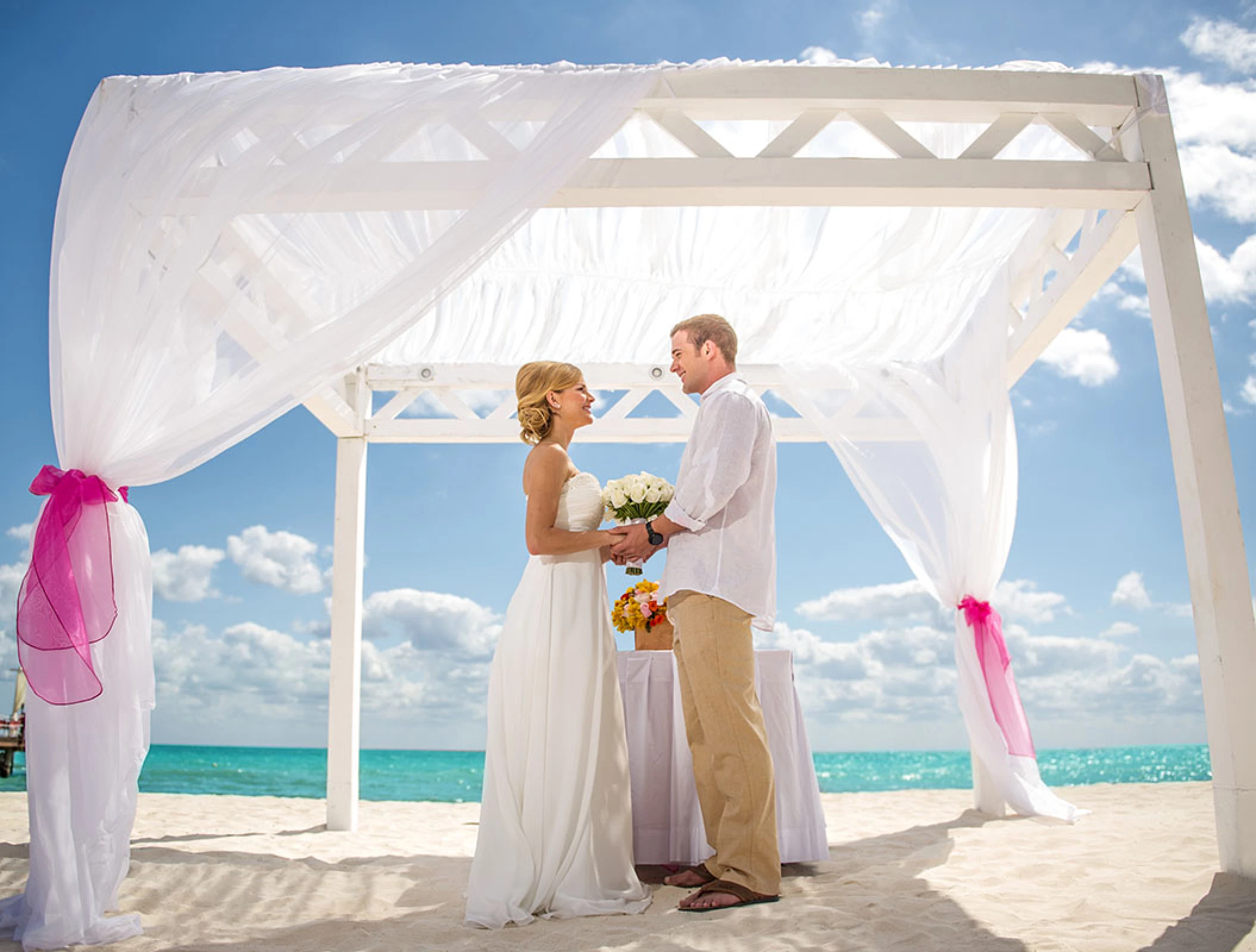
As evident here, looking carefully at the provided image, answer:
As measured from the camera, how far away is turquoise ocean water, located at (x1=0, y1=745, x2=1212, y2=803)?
64.8ft

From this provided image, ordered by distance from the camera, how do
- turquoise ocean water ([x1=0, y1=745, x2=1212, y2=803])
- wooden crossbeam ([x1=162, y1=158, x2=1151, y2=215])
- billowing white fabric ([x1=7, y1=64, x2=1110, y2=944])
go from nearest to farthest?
billowing white fabric ([x1=7, y1=64, x2=1110, y2=944]) < wooden crossbeam ([x1=162, y1=158, x2=1151, y2=215]) < turquoise ocean water ([x1=0, y1=745, x2=1212, y2=803])

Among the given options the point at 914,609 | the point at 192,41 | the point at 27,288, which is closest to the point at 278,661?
the point at 27,288

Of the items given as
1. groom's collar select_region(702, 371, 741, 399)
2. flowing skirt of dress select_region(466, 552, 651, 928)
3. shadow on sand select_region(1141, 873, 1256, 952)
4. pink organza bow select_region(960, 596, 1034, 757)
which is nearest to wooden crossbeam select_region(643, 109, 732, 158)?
groom's collar select_region(702, 371, 741, 399)

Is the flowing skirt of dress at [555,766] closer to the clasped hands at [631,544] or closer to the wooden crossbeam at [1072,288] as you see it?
the clasped hands at [631,544]

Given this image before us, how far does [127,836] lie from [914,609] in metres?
22.4

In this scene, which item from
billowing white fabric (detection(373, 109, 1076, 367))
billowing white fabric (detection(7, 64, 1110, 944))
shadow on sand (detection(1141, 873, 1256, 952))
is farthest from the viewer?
billowing white fabric (detection(373, 109, 1076, 367))

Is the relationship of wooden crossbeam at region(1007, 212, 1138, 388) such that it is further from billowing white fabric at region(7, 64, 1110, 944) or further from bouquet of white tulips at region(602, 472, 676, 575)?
bouquet of white tulips at region(602, 472, 676, 575)

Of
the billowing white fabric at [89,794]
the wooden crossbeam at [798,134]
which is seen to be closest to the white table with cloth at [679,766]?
the billowing white fabric at [89,794]

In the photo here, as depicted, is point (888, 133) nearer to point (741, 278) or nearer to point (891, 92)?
point (891, 92)

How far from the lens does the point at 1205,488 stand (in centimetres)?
301

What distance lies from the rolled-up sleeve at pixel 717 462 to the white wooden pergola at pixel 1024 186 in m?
0.84

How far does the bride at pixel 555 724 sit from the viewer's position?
283 centimetres

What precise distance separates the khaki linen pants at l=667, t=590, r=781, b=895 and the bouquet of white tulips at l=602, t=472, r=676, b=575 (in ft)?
2.17

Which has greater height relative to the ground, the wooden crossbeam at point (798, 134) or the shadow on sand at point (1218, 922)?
the wooden crossbeam at point (798, 134)
